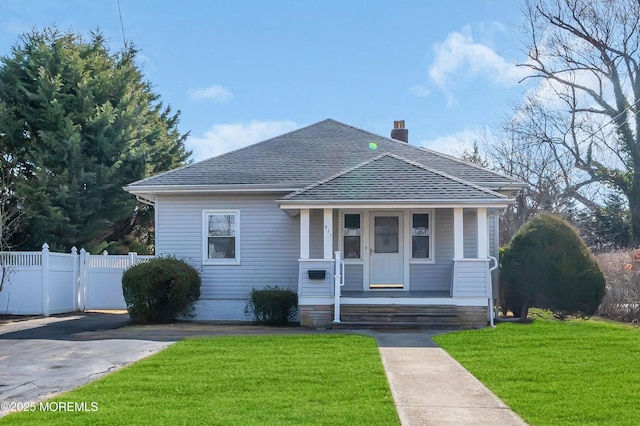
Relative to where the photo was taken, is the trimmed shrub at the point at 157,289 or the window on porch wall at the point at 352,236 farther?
the window on porch wall at the point at 352,236

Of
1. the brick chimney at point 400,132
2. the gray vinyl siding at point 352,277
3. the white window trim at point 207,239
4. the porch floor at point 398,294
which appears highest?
the brick chimney at point 400,132

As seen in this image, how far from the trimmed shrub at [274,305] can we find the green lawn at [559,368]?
4221 mm

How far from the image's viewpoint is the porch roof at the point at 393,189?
14.0 meters

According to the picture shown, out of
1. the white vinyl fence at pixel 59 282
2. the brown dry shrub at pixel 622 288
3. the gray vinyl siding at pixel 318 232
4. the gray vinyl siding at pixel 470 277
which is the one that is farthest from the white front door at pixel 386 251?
the white vinyl fence at pixel 59 282

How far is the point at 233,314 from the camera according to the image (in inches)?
630

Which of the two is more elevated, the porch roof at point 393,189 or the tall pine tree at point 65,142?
the tall pine tree at point 65,142

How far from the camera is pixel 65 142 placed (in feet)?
72.4

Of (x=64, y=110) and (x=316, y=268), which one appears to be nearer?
(x=316, y=268)

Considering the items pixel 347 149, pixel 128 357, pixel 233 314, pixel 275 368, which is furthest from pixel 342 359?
pixel 347 149

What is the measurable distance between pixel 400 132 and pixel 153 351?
13.0 metres

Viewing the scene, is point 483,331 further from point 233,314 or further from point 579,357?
point 233,314

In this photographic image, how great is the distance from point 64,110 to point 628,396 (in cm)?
2069

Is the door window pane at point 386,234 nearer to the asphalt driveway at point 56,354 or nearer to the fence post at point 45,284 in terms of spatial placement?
the asphalt driveway at point 56,354

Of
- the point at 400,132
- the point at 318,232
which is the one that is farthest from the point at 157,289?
the point at 400,132
